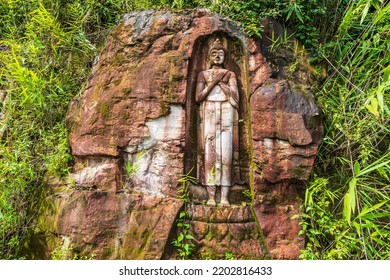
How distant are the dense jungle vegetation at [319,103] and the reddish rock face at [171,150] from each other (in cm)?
32

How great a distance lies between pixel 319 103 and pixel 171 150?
1.95 m

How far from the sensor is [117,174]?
3707 millimetres

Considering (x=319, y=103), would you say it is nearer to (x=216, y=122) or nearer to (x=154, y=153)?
(x=216, y=122)

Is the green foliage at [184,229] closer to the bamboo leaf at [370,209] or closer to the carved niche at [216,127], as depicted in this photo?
the carved niche at [216,127]

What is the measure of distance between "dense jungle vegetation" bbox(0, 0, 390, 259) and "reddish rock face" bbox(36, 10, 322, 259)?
32cm

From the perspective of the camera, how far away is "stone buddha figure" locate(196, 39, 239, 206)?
378cm

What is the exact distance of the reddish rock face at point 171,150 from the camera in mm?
3574

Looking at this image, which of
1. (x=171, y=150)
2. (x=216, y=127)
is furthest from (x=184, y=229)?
(x=216, y=127)

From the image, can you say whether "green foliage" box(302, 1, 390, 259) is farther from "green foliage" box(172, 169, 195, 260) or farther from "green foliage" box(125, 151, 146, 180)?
"green foliage" box(125, 151, 146, 180)

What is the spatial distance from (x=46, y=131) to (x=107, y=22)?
2023mm

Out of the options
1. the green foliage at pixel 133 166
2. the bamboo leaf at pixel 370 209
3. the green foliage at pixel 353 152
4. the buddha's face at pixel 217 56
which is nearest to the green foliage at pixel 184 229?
the green foliage at pixel 133 166

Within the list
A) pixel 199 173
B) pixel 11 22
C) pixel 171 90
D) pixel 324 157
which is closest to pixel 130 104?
pixel 171 90

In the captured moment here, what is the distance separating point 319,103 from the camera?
154 inches

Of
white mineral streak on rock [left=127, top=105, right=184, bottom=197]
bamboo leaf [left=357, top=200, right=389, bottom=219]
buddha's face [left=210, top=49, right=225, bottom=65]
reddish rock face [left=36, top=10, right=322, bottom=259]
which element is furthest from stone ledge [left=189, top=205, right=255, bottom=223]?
buddha's face [left=210, top=49, right=225, bottom=65]
